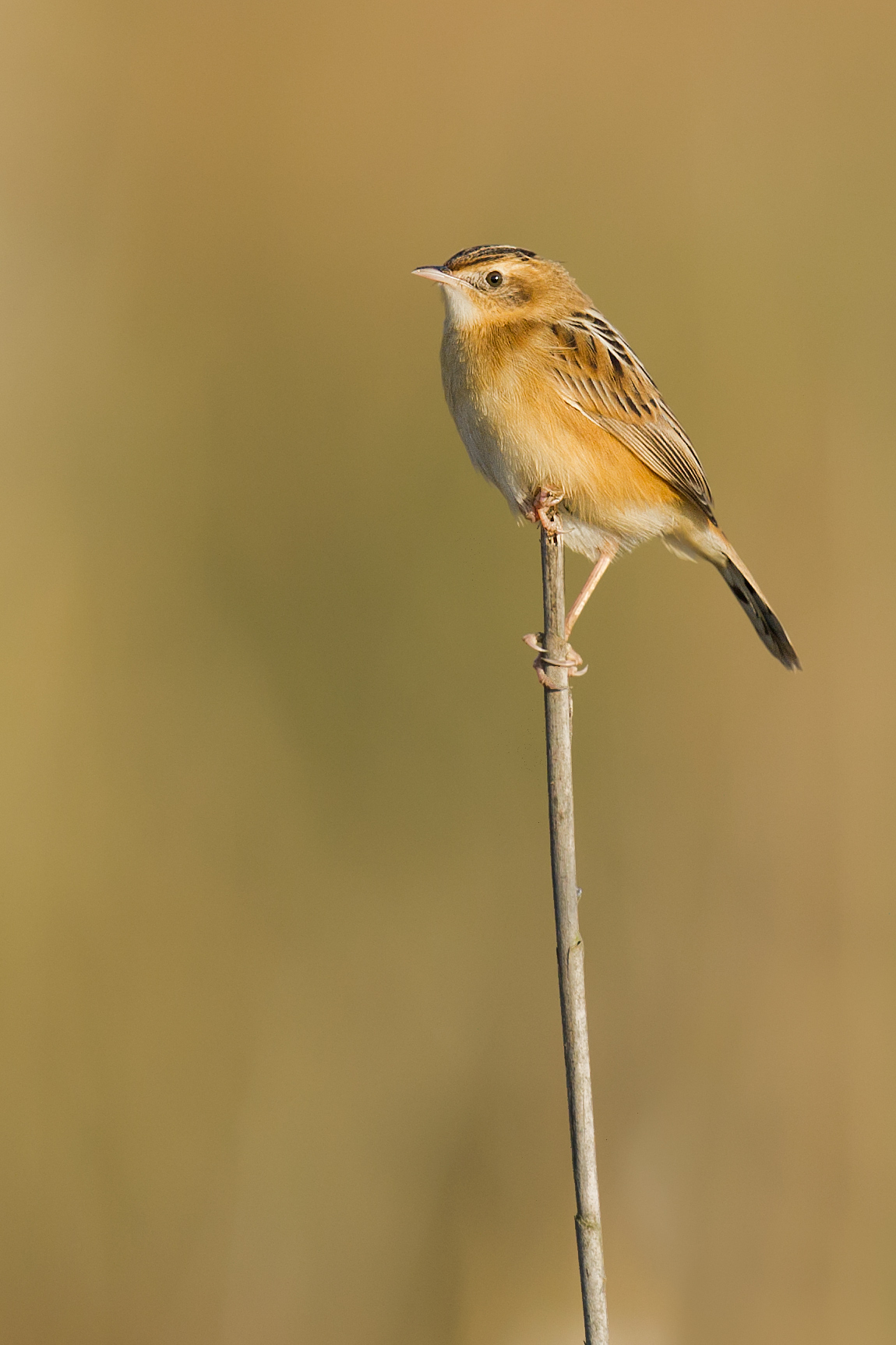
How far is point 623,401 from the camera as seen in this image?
165 inches

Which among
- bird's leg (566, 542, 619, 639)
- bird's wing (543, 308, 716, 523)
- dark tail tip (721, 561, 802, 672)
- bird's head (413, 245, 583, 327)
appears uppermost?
bird's head (413, 245, 583, 327)

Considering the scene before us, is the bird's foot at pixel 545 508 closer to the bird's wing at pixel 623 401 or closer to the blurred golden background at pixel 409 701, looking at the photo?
the bird's wing at pixel 623 401

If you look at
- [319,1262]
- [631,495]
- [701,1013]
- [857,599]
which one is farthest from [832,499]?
[319,1262]

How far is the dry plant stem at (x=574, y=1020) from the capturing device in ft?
7.97

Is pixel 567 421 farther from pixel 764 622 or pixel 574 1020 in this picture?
pixel 574 1020

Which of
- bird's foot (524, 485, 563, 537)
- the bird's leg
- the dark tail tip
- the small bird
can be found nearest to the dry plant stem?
bird's foot (524, 485, 563, 537)

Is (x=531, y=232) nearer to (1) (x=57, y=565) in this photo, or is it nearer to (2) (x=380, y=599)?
(2) (x=380, y=599)

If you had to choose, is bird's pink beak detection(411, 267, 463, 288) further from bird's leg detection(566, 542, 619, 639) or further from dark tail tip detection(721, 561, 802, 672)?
dark tail tip detection(721, 561, 802, 672)

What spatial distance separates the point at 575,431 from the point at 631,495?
303 mm

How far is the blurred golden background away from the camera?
4.43 meters

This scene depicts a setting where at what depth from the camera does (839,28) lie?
5.76 metres

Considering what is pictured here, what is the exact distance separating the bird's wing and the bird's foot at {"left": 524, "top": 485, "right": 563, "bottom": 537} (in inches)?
12.3

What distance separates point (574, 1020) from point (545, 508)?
71.4 inches

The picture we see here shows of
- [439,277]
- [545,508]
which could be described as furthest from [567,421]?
[439,277]
